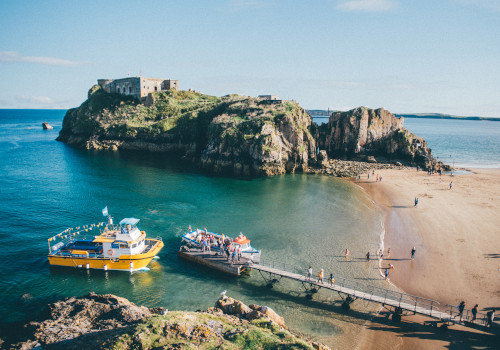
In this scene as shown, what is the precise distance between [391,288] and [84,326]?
21.9m

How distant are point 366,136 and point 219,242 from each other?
61.5m

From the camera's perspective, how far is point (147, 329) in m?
13.0

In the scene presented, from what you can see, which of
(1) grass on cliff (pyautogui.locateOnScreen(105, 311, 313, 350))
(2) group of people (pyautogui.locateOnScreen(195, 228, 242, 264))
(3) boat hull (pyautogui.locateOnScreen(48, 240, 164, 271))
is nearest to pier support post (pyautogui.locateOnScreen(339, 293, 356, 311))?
(1) grass on cliff (pyautogui.locateOnScreen(105, 311, 313, 350))

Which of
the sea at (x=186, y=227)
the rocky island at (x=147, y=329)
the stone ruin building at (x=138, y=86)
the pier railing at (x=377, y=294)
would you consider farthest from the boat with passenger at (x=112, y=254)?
the stone ruin building at (x=138, y=86)

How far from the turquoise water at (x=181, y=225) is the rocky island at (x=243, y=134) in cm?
665

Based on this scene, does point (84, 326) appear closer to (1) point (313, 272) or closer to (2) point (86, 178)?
(1) point (313, 272)

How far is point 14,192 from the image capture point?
149ft

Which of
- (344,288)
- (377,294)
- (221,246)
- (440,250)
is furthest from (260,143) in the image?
(377,294)

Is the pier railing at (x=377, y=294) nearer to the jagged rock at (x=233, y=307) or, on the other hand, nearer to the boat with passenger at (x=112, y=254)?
the jagged rock at (x=233, y=307)

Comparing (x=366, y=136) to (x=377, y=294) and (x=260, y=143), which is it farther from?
(x=377, y=294)

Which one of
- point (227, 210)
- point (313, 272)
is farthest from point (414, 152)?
point (313, 272)

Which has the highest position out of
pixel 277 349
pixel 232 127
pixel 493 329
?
pixel 232 127

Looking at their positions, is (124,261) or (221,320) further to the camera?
(124,261)

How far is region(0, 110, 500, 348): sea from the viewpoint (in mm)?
22656
